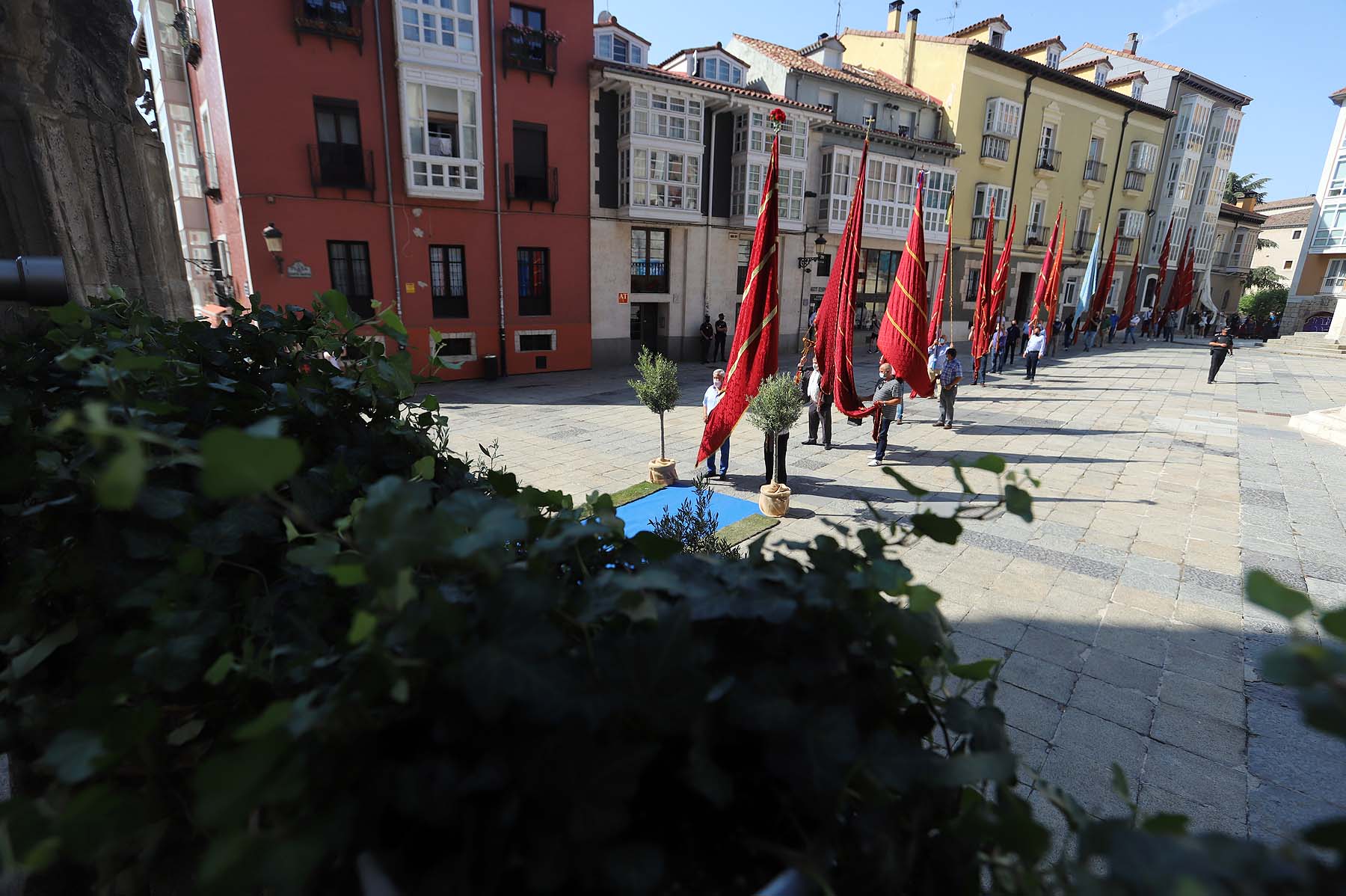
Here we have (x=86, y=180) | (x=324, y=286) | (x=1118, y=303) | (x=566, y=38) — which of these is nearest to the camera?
(x=86, y=180)

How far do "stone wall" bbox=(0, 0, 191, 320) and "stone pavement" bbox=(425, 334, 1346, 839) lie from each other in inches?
110

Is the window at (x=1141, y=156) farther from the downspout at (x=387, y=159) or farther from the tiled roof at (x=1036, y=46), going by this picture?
the downspout at (x=387, y=159)

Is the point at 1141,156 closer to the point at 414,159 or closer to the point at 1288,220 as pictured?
the point at 1288,220

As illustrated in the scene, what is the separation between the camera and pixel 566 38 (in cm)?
1662

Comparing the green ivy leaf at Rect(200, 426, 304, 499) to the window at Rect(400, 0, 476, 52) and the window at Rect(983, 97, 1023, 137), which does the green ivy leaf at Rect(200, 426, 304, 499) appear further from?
the window at Rect(983, 97, 1023, 137)

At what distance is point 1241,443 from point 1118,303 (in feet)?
103

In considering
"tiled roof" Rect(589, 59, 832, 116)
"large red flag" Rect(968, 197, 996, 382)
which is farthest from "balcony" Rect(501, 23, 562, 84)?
"large red flag" Rect(968, 197, 996, 382)

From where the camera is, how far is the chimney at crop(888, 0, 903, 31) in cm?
2636

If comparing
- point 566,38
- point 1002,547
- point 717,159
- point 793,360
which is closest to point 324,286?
point 566,38

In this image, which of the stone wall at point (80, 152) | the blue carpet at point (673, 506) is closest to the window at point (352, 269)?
the blue carpet at point (673, 506)

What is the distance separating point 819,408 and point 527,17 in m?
13.3

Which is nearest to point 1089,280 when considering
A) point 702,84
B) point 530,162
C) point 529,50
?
point 702,84

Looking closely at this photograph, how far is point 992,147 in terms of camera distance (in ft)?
85.5

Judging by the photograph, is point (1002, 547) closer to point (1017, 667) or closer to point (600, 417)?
point (1017, 667)
